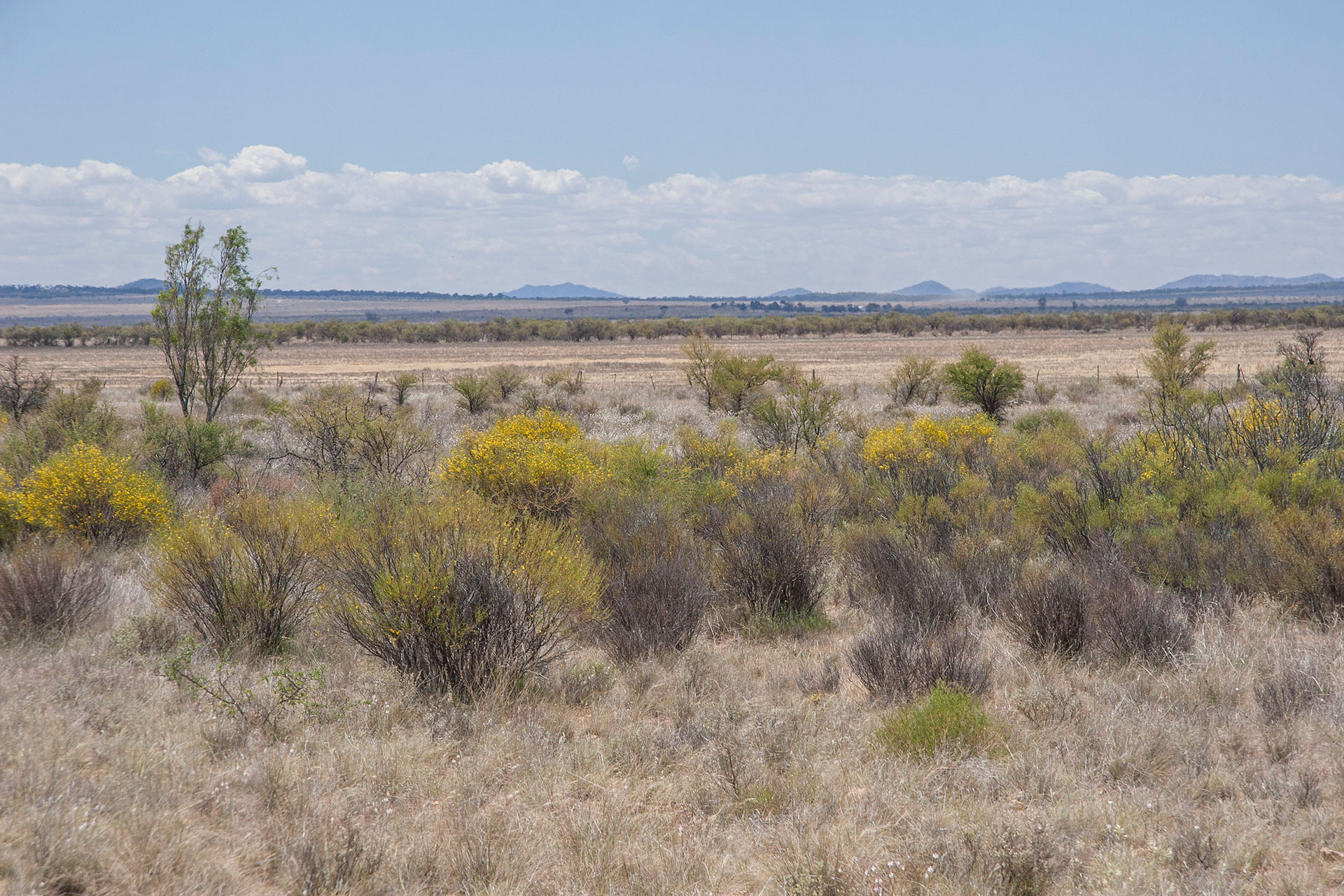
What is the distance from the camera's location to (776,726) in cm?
552

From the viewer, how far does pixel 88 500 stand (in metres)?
10.4

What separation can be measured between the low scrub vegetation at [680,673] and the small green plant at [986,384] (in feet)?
49.5

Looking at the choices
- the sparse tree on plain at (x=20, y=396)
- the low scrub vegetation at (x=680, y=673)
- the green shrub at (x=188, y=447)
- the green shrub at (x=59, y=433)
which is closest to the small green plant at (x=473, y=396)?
the sparse tree on plain at (x=20, y=396)

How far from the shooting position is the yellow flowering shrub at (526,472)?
1022 centimetres

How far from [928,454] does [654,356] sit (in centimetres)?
5530

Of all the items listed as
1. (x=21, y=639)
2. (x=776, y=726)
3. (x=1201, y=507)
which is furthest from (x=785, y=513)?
(x=21, y=639)

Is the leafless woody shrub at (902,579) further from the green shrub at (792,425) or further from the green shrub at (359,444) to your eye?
the green shrub at (792,425)

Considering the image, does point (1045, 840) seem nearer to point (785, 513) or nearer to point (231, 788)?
point (231, 788)

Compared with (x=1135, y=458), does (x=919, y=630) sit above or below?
below

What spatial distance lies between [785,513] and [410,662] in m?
4.62

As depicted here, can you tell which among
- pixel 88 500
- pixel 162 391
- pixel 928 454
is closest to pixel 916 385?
pixel 928 454

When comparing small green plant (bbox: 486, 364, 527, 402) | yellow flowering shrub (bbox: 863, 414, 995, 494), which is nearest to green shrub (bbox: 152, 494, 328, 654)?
yellow flowering shrub (bbox: 863, 414, 995, 494)

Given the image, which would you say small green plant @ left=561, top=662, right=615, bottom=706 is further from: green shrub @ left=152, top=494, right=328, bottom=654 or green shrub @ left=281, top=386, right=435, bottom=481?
green shrub @ left=281, top=386, right=435, bottom=481

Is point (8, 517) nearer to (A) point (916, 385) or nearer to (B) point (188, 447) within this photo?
(B) point (188, 447)
